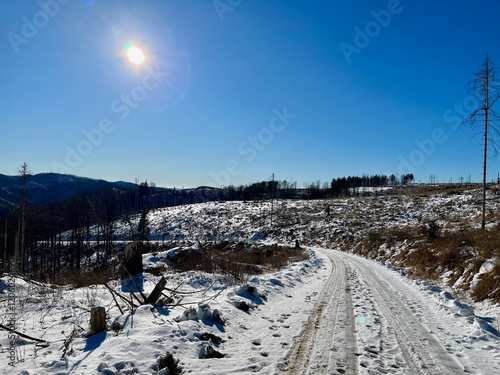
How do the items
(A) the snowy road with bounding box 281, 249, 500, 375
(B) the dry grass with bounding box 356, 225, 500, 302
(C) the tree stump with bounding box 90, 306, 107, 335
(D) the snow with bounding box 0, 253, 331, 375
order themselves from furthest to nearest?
(B) the dry grass with bounding box 356, 225, 500, 302
(C) the tree stump with bounding box 90, 306, 107, 335
(A) the snowy road with bounding box 281, 249, 500, 375
(D) the snow with bounding box 0, 253, 331, 375

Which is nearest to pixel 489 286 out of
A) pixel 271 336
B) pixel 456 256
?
pixel 456 256

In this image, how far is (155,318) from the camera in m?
6.26

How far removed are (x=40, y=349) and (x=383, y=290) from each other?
10544 mm

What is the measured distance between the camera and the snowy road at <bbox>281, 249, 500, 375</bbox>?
15.2ft

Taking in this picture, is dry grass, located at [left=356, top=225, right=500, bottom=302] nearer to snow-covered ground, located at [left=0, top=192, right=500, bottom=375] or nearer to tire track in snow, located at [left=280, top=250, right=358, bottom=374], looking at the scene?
snow-covered ground, located at [left=0, top=192, right=500, bottom=375]

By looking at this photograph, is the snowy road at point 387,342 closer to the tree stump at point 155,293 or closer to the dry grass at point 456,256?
the dry grass at point 456,256

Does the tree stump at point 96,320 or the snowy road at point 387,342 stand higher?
the tree stump at point 96,320

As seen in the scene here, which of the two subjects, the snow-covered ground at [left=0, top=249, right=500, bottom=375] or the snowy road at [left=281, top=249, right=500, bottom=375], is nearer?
the snow-covered ground at [left=0, top=249, right=500, bottom=375]

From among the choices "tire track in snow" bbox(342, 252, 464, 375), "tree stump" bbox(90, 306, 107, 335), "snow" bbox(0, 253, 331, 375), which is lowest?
"tire track in snow" bbox(342, 252, 464, 375)

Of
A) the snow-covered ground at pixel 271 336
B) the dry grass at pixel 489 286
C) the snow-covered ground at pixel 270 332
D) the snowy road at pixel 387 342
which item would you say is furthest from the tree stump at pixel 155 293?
the dry grass at pixel 489 286

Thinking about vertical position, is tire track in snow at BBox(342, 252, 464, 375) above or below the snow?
below

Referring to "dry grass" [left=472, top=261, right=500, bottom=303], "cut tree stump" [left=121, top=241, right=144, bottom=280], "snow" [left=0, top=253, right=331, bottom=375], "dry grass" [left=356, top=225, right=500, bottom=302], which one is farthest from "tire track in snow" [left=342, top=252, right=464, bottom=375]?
"cut tree stump" [left=121, top=241, right=144, bottom=280]

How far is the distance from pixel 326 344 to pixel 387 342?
1226 mm

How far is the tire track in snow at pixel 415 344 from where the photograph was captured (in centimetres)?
464
